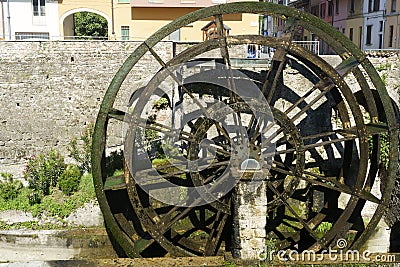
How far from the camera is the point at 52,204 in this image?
8750 mm

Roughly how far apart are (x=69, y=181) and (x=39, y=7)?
19.7ft

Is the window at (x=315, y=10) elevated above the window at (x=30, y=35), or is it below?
above

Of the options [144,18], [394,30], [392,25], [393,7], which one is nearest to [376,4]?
[393,7]

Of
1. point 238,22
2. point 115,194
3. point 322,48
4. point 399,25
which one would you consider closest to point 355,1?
point 322,48

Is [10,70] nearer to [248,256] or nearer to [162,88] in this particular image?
[162,88]

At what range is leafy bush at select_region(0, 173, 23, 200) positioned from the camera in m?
8.90

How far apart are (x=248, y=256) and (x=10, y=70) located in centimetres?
601

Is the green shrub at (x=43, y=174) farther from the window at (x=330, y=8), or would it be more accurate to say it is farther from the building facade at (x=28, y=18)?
the window at (x=330, y=8)

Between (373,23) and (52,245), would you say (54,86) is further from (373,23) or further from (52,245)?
(373,23)

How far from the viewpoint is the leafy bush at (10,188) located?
8.90m

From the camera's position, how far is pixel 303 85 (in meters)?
8.68

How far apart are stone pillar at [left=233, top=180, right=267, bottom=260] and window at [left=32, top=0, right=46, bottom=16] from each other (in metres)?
9.22

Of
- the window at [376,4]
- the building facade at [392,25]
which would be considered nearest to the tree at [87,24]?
the window at [376,4]

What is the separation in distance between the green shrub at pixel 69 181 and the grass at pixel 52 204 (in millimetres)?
75
